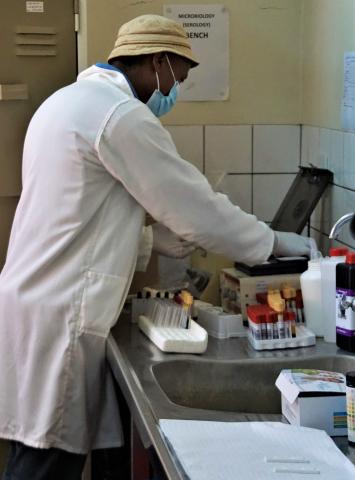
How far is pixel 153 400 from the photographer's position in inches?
60.4

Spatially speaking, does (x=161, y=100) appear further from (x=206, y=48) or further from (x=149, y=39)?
(x=206, y=48)

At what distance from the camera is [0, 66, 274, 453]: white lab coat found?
5.99 ft

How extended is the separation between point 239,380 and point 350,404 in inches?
18.6

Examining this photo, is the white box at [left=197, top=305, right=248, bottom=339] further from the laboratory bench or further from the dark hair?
the dark hair

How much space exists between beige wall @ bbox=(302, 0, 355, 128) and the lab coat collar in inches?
26.2

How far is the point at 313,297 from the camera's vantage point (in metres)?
1.99

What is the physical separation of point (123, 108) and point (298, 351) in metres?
0.66

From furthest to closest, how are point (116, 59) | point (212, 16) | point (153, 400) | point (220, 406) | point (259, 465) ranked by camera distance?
point (212, 16)
point (116, 59)
point (220, 406)
point (153, 400)
point (259, 465)

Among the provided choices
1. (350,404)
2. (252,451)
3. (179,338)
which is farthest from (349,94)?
(252,451)

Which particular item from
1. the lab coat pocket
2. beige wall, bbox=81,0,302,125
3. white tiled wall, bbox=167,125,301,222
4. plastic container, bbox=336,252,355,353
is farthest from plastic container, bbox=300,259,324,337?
beige wall, bbox=81,0,302,125

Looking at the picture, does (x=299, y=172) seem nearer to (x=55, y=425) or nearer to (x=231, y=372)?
(x=231, y=372)

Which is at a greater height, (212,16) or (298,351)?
(212,16)

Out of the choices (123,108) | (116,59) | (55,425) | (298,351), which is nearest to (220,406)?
(298,351)

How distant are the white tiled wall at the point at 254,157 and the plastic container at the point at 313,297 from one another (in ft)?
1.78
